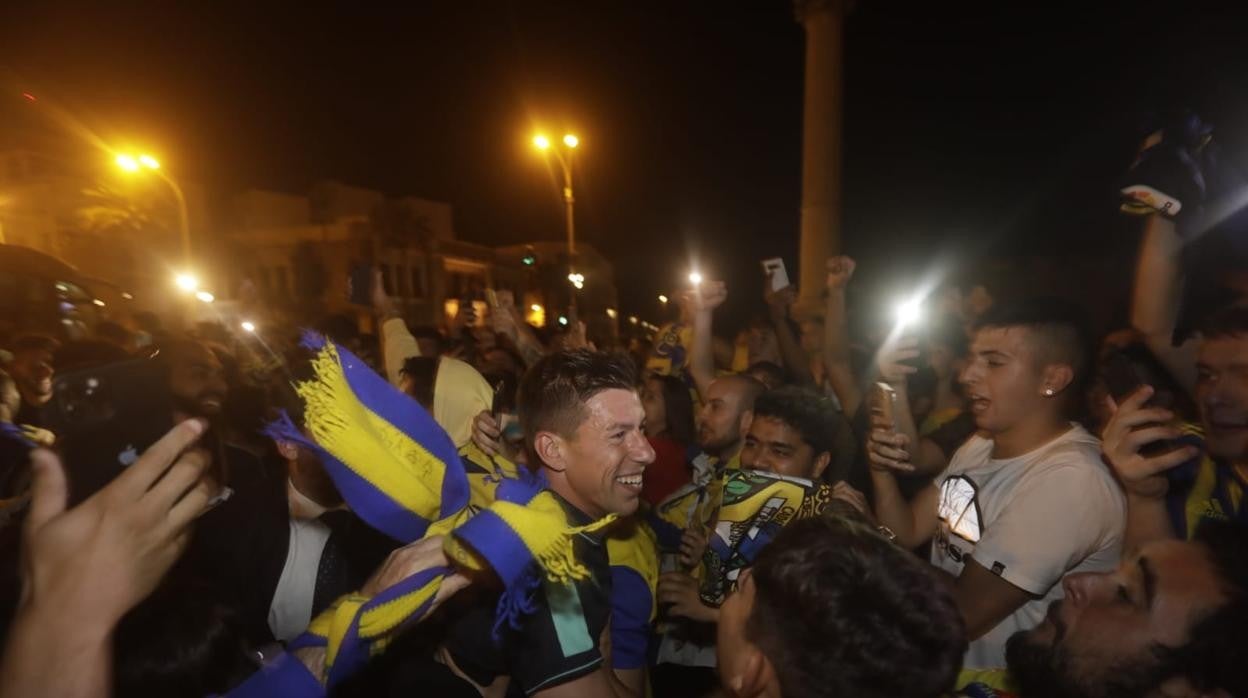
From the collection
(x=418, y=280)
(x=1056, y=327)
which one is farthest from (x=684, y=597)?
(x=418, y=280)

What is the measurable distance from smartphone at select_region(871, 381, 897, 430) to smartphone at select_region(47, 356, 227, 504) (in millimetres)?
3290

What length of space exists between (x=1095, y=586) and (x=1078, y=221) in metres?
22.1

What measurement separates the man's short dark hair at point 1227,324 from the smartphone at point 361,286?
16.5ft

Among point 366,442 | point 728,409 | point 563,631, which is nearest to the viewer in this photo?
point 366,442

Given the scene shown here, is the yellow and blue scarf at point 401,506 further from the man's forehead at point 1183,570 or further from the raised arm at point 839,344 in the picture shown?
the raised arm at point 839,344

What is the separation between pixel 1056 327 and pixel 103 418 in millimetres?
3521

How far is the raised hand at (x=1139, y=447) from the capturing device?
2.34 m

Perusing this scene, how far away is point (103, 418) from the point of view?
5.40ft

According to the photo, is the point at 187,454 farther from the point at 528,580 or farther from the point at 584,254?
the point at 584,254

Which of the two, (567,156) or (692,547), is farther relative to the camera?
(567,156)

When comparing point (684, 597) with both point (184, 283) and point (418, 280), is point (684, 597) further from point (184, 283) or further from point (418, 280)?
point (418, 280)

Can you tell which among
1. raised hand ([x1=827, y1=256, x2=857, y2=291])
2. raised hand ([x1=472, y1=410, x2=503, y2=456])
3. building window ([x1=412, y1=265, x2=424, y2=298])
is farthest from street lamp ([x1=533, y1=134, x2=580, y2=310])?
building window ([x1=412, y1=265, x2=424, y2=298])

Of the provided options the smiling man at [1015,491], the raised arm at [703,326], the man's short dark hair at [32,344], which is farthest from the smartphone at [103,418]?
the raised arm at [703,326]

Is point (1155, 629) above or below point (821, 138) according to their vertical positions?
below
